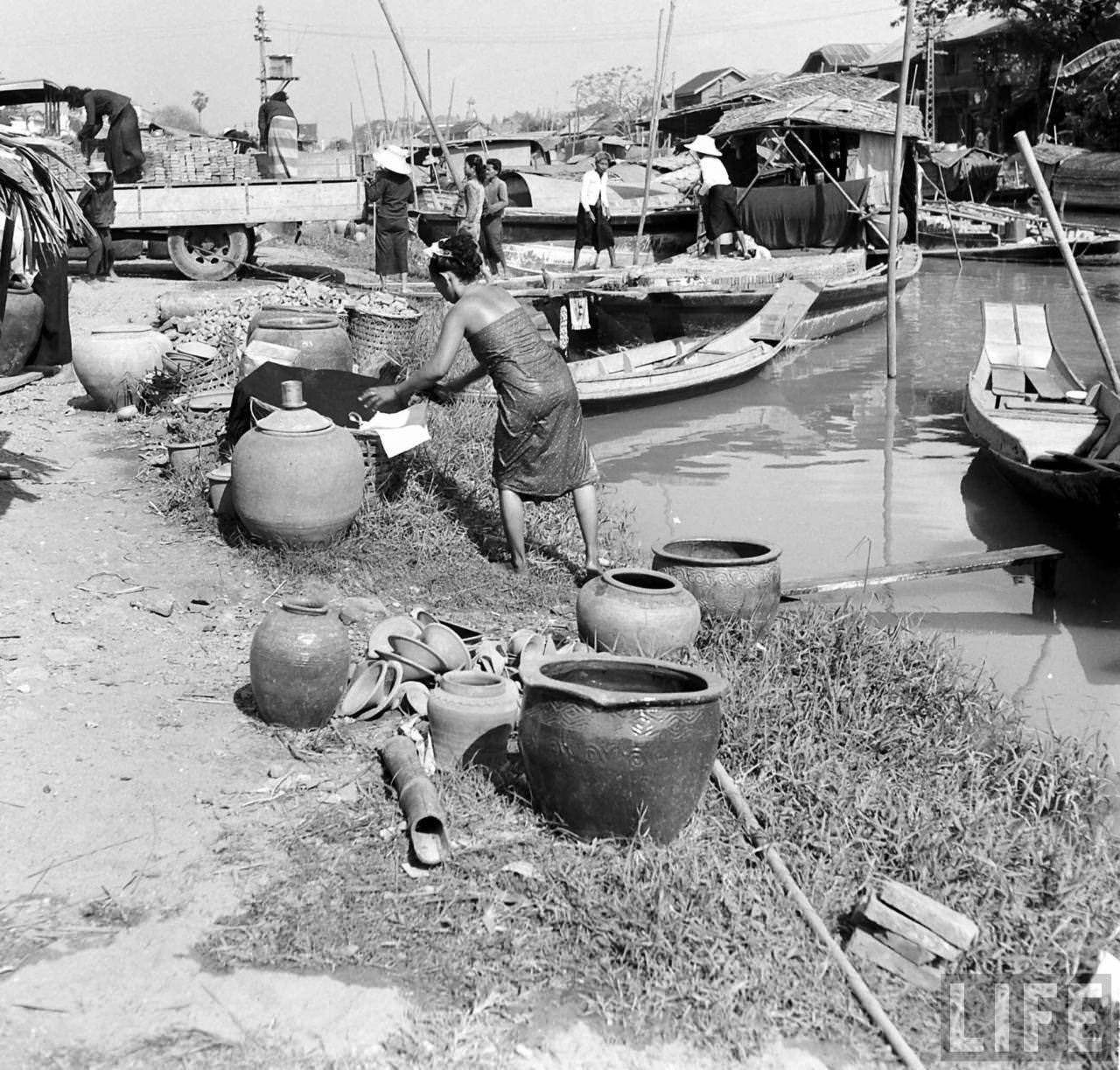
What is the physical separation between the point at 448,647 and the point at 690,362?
26.1 ft

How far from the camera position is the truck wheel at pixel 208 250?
45.9ft

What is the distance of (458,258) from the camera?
216 inches

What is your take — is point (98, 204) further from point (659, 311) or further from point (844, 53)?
point (844, 53)

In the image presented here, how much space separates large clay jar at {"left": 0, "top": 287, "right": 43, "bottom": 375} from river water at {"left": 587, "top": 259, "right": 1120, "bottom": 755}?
14.9ft

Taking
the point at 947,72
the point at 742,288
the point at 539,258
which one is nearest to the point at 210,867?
the point at 742,288

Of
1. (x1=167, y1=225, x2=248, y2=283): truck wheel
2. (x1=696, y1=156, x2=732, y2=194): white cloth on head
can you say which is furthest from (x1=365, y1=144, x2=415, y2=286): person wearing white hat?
(x1=696, y1=156, x2=732, y2=194): white cloth on head

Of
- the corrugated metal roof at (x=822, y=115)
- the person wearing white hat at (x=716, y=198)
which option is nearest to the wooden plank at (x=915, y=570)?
the person wearing white hat at (x=716, y=198)

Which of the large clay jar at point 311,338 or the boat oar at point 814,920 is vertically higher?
the large clay jar at point 311,338

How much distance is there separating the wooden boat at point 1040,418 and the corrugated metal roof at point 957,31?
31.7 metres

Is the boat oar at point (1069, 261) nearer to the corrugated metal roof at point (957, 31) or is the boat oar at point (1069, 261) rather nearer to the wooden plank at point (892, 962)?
the wooden plank at point (892, 962)

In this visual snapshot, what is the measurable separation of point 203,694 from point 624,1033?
227 centimetres

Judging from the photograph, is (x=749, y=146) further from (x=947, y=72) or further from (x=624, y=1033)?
(x=947, y=72)

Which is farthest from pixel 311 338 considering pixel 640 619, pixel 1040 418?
pixel 1040 418

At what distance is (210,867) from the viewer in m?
3.22
